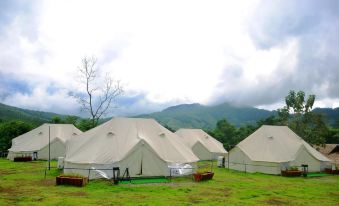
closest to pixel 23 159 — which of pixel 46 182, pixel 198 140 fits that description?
pixel 46 182

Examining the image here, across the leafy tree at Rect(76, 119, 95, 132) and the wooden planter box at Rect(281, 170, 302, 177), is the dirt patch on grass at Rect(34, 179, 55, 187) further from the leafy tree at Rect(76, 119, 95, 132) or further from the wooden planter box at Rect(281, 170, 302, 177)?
the leafy tree at Rect(76, 119, 95, 132)

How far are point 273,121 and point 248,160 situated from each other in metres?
44.4

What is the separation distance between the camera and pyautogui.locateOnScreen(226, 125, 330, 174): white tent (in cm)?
3969

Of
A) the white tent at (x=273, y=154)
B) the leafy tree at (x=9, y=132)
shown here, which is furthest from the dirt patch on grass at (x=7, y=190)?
the leafy tree at (x=9, y=132)

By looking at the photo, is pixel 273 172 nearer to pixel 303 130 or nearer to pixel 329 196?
pixel 329 196

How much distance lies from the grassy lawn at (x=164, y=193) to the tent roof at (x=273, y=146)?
10.6 meters

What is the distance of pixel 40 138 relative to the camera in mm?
55062

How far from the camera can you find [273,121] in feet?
271

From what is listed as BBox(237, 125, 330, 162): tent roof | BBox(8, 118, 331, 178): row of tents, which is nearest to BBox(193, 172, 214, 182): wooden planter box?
BBox(8, 118, 331, 178): row of tents

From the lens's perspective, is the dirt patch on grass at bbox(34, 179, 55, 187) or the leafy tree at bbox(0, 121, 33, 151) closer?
the dirt patch on grass at bbox(34, 179, 55, 187)

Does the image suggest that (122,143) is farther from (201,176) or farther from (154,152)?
(201,176)

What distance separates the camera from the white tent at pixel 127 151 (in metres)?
30.6

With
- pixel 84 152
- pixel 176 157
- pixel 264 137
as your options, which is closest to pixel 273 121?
pixel 264 137

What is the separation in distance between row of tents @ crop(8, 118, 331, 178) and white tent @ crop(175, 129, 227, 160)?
56.8 feet
